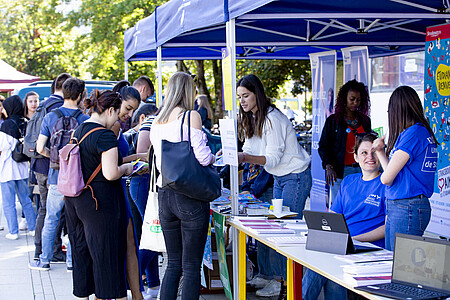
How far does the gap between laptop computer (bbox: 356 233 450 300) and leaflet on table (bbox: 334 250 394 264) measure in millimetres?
351

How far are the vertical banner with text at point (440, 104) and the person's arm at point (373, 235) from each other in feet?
7.47

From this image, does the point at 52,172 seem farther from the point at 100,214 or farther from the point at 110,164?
the point at 110,164

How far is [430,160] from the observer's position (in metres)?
3.73

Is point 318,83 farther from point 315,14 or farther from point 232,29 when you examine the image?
point 232,29

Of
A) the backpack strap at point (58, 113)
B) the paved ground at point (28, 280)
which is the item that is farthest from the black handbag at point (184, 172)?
the backpack strap at point (58, 113)

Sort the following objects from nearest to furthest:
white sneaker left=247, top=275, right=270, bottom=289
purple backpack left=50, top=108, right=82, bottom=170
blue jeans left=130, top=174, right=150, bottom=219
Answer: blue jeans left=130, top=174, right=150, bottom=219, white sneaker left=247, top=275, right=270, bottom=289, purple backpack left=50, top=108, right=82, bottom=170

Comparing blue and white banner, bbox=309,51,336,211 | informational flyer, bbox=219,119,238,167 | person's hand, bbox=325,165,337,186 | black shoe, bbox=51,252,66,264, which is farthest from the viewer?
blue and white banner, bbox=309,51,336,211

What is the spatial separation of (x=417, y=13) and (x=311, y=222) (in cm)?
235

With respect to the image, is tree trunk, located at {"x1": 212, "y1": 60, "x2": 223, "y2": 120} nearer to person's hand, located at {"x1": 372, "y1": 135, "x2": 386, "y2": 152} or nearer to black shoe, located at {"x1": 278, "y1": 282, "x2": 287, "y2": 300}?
black shoe, located at {"x1": 278, "y1": 282, "x2": 287, "y2": 300}

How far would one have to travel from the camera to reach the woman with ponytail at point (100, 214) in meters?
3.94

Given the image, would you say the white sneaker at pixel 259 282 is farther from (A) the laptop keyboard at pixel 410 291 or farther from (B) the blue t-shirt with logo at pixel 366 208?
(A) the laptop keyboard at pixel 410 291

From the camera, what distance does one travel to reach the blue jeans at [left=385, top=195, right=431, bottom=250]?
144 inches

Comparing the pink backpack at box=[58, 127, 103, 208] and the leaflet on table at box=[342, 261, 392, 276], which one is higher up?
the pink backpack at box=[58, 127, 103, 208]

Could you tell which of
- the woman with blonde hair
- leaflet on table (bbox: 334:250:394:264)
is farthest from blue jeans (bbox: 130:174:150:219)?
leaflet on table (bbox: 334:250:394:264)
